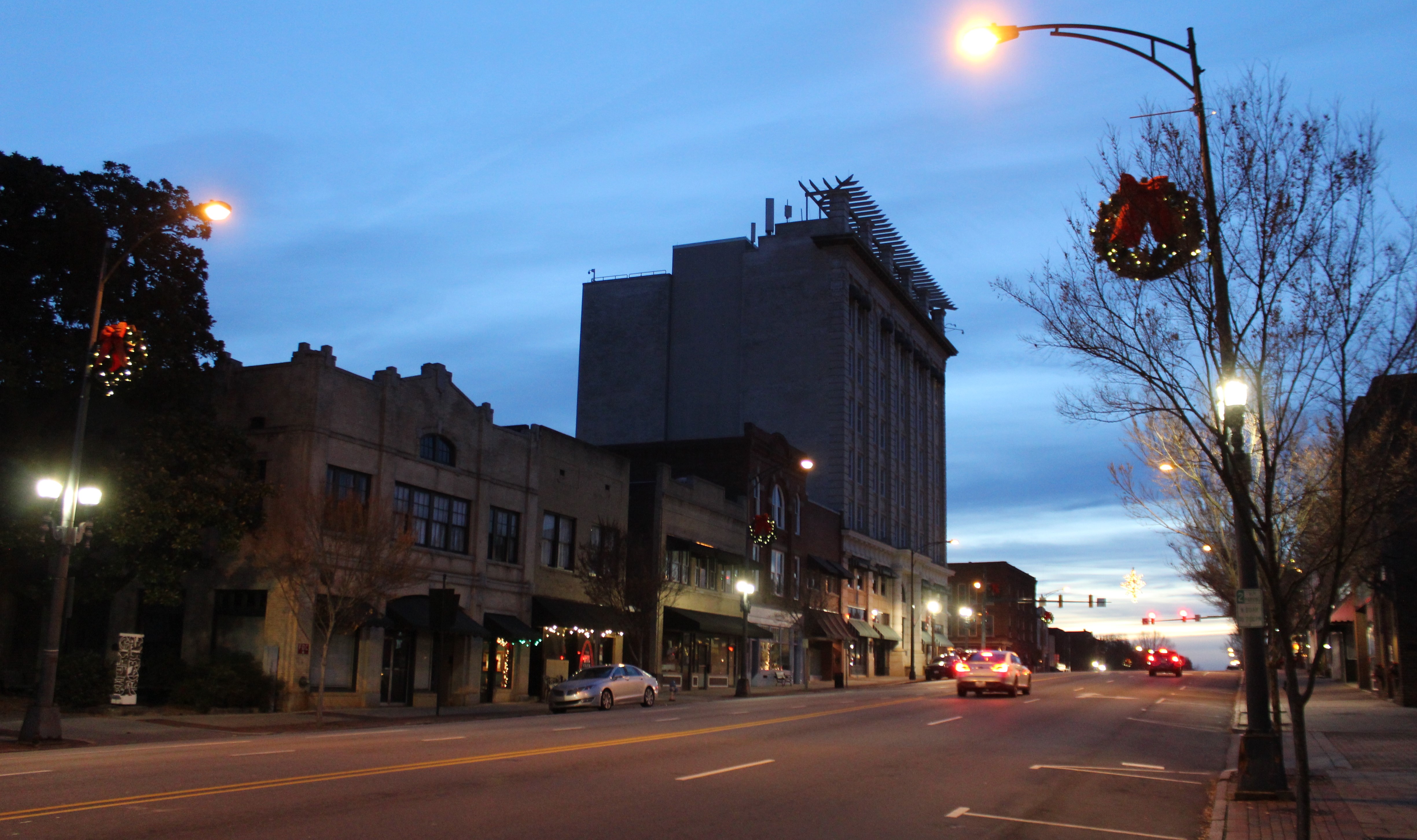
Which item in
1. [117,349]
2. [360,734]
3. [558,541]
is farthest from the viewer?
[558,541]

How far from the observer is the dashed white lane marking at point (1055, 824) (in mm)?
11609

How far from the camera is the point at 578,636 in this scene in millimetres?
42438

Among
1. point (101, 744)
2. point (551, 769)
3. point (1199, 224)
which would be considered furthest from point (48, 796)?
point (1199, 224)

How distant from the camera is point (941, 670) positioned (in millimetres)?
74062

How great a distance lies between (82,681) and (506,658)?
14222mm

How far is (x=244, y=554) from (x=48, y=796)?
20387 mm

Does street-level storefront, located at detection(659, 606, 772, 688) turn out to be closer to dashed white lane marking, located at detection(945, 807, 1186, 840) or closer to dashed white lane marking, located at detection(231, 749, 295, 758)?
dashed white lane marking, located at detection(231, 749, 295, 758)

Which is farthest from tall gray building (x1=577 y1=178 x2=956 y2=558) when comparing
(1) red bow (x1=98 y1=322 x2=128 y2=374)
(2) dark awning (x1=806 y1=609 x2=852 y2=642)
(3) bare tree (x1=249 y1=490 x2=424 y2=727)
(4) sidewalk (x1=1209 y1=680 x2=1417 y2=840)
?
(1) red bow (x1=98 y1=322 x2=128 y2=374)

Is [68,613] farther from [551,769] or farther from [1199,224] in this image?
[1199,224]

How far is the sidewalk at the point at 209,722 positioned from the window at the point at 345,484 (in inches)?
223

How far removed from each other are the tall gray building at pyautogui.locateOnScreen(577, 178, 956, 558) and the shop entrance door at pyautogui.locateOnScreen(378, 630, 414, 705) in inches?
1435

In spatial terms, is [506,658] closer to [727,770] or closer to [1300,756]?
[727,770]

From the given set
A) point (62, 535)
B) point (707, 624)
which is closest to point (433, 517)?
point (62, 535)

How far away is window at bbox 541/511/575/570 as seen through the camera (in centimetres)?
4128
